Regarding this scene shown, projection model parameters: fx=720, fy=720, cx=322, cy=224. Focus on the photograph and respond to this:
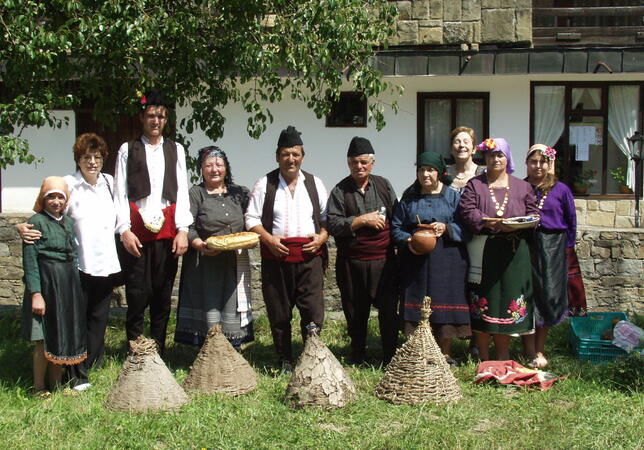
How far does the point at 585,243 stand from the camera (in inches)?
336

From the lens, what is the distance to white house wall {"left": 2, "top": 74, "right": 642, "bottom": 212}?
34.0ft

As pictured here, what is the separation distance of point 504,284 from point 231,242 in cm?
195

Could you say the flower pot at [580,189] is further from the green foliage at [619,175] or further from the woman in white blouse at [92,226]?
the woman in white blouse at [92,226]

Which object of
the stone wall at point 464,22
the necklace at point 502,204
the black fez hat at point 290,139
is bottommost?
the necklace at point 502,204

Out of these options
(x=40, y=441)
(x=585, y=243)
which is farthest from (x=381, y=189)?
(x=585, y=243)

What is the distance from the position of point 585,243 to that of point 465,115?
291 centimetres

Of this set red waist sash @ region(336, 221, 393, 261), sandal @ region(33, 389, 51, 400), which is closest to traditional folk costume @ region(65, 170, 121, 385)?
sandal @ region(33, 389, 51, 400)

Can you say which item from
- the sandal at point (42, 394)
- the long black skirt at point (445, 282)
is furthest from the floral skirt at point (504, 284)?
the sandal at point (42, 394)

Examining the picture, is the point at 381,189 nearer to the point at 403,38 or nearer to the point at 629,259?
the point at 629,259

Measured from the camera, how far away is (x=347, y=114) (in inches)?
408

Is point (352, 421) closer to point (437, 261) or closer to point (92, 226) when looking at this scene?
point (437, 261)

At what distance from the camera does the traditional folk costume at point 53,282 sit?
15.2 feet

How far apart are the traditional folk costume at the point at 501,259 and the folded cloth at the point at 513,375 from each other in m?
0.24

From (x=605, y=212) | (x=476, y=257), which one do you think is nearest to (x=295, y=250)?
(x=476, y=257)
